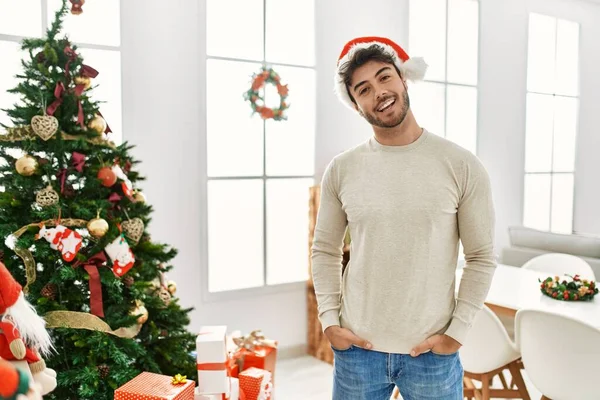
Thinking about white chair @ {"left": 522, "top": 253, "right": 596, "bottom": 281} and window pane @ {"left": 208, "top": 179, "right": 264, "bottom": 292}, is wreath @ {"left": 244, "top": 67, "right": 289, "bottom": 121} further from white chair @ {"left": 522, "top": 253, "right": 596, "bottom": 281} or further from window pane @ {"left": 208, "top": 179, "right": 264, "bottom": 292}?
white chair @ {"left": 522, "top": 253, "right": 596, "bottom": 281}

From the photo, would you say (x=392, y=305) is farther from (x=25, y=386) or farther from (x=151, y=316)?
(x=151, y=316)

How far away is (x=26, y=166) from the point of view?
1824mm

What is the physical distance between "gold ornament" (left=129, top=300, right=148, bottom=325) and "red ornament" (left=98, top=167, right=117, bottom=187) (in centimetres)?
45

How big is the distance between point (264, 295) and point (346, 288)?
2.20m

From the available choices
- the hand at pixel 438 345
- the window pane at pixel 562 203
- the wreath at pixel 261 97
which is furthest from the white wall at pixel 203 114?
the hand at pixel 438 345

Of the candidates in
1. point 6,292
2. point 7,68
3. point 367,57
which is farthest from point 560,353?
point 7,68

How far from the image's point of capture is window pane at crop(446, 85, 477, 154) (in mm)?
4625

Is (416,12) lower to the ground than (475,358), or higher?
higher

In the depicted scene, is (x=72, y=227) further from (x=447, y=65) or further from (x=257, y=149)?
(x=447, y=65)

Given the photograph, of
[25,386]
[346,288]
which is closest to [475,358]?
[346,288]

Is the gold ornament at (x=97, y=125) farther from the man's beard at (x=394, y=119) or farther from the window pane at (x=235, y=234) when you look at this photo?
the window pane at (x=235, y=234)

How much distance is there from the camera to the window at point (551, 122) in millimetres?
5281

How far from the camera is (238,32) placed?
346 cm

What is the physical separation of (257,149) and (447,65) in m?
2.01
